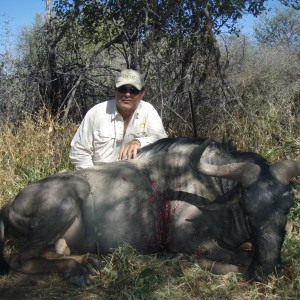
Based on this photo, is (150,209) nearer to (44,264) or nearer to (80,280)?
(80,280)

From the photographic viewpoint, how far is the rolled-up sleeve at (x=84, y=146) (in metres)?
5.14

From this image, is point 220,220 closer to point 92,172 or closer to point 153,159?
point 153,159

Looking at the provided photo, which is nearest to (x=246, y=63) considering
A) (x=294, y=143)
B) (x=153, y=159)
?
(x=294, y=143)

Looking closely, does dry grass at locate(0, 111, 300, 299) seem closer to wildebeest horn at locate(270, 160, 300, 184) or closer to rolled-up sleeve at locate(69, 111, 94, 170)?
wildebeest horn at locate(270, 160, 300, 184)

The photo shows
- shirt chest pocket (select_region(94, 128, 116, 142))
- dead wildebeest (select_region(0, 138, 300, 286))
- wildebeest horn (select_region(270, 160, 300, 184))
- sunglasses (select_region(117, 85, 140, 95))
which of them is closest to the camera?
wildebeest horn (select_region(270, 160, 300, 184))

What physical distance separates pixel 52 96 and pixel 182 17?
2652 millimetres

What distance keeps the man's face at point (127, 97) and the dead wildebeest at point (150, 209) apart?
2.73 feet

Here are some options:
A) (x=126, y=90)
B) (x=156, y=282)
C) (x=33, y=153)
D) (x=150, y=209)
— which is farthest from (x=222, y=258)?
(x=33, y=153)

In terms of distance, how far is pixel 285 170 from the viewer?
3.61 meters

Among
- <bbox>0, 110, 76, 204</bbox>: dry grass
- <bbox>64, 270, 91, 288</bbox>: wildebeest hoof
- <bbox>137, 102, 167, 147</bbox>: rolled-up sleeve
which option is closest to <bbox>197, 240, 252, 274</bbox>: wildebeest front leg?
<bbox>64, 270, 91, 288</bbox>: wildebeest hoof

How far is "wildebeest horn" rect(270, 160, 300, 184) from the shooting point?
355 centimetres

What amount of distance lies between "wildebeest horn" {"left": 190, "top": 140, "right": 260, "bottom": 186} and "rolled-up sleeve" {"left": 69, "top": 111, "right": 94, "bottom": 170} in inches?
69.2

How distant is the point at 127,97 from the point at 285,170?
208 centimetres

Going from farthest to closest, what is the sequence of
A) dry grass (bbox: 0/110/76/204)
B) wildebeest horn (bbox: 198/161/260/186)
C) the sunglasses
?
1. dry grass (bbox: 0/110/76/204)
2. the sunglasses
3. wildebeest horn (bbox: 198/161/260/186)
